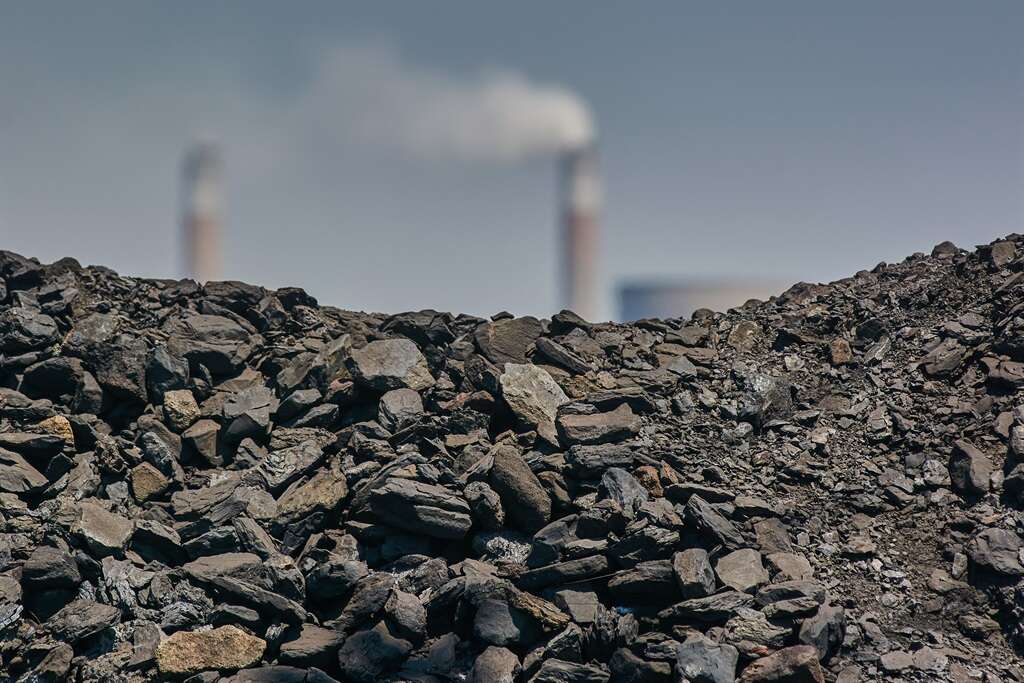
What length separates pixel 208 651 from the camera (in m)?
5.97

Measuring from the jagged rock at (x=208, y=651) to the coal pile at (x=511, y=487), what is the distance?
0.02 metres

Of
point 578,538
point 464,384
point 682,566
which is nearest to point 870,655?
point 682,566

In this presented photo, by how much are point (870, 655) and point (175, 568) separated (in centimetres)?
556

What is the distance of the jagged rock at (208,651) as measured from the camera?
19.3 feet

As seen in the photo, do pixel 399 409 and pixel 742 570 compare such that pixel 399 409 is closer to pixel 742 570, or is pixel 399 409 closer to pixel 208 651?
pixel 208 651

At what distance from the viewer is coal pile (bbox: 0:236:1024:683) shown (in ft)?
19.5

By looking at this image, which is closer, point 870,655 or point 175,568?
point 870,655

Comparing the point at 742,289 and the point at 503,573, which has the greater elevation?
the point at 742,289

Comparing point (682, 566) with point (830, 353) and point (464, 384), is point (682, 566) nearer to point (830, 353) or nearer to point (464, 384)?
point (464, 384)

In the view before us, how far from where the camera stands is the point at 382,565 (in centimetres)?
681

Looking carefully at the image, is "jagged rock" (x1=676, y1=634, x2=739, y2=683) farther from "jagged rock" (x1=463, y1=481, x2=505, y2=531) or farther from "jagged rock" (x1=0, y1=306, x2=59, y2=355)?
"jagged rock" (x1=0, y1=306, x2=59, y2=355)

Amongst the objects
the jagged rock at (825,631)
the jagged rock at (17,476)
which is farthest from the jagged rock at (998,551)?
the jagged rock at (17,476)

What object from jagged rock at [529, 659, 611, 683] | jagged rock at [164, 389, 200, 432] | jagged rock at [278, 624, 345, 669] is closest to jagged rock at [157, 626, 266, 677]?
jagged rock at [278, 624, 345, 669]

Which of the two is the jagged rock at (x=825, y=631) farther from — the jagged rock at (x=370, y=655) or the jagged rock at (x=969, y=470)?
the jagged rock at (x=370, y=655)
